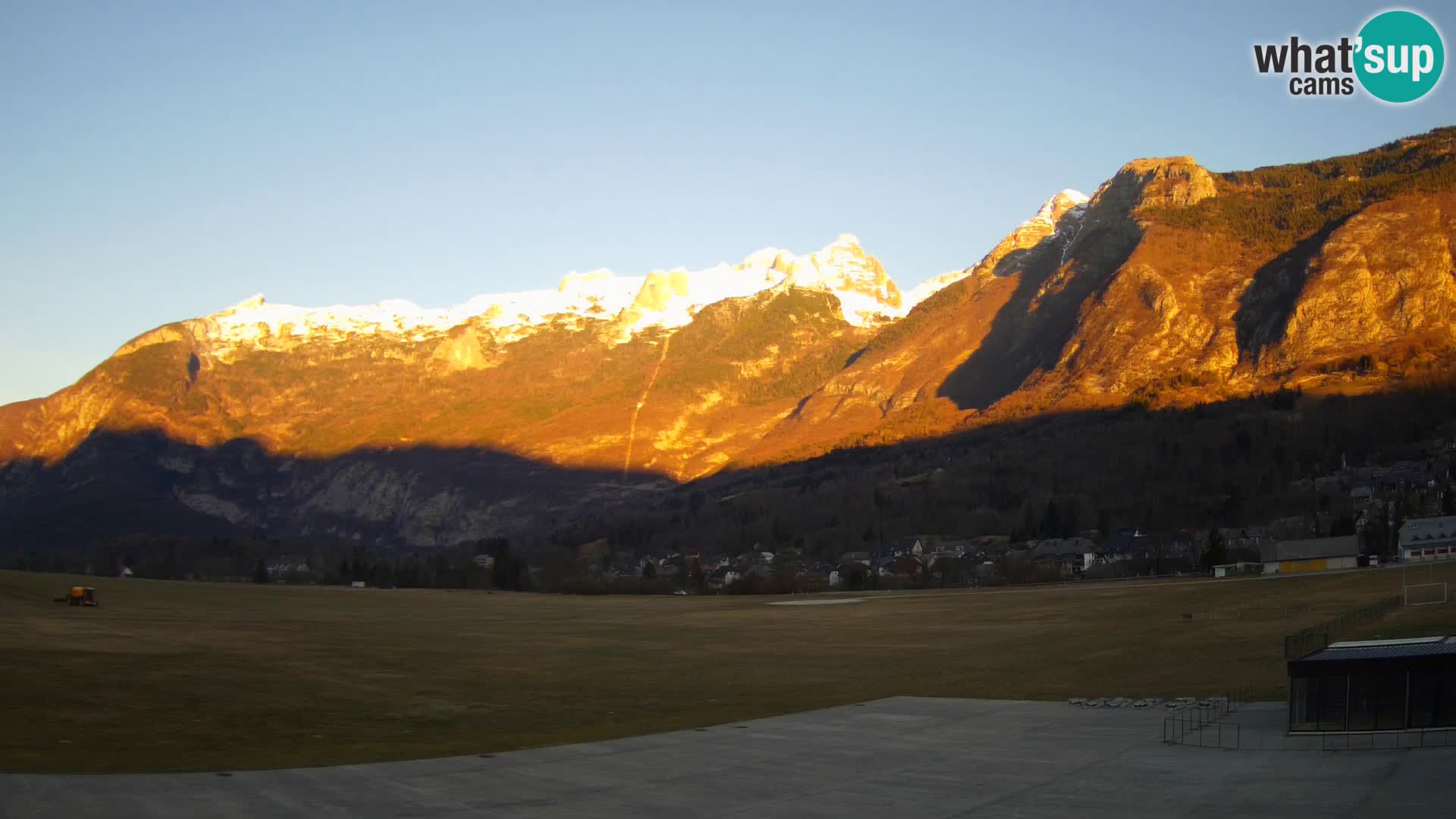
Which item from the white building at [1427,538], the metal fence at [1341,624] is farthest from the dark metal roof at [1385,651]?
the white building at [1427,538]

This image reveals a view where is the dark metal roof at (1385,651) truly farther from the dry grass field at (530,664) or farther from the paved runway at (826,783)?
the dry grass field at (530,664)

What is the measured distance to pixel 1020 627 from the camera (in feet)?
319

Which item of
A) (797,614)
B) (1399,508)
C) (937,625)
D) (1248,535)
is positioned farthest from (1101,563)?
(937,625)

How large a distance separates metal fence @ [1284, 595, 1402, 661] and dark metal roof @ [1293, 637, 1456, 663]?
11.8 m

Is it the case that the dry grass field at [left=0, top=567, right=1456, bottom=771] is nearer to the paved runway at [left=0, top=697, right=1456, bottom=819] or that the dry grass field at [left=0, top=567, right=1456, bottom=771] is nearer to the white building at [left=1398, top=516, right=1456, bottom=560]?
the paved runway at [left=0, top=697, right=1456, bottom=819]

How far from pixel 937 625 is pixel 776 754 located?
58.8 metres

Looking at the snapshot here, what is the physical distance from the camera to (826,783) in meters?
42.0

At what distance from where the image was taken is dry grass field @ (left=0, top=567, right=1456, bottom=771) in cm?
4878

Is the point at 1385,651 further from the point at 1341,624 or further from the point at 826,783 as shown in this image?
the point at 1341,624

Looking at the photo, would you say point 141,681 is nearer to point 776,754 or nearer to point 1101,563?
point 776,754

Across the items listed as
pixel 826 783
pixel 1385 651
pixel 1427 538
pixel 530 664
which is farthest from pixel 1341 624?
pixel 1427 538

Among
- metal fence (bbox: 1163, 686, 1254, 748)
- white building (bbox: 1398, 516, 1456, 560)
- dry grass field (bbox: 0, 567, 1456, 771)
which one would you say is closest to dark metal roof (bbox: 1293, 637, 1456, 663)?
metal fence (bbox: 1163, 686, 1254, 748)

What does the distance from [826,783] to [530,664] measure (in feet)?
130

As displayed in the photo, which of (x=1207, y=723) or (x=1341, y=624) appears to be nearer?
(x=1207, y=723)
